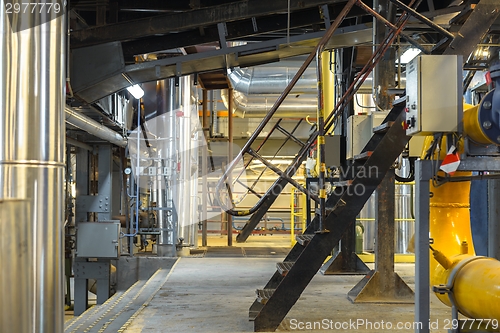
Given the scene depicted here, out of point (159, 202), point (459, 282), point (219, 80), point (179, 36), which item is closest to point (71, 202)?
point (159, 202)

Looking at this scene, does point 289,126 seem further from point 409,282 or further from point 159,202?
point 409,282

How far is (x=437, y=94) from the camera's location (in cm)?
326

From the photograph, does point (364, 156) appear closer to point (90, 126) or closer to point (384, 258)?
point (384, 258)

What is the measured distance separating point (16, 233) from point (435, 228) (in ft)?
9.66

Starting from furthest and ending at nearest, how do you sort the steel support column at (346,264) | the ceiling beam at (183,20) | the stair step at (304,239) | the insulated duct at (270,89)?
1. the insulated duct at (270,89)
2. the steel support column at (346,264)
3. the ceiling beam at (183,20)
4. the stair step at (304,239)

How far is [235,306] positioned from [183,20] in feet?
9.54

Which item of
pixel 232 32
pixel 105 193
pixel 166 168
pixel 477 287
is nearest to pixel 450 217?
pixel 477 287

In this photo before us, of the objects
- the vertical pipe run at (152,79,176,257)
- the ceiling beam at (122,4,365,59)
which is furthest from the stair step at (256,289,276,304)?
the vertical pipe run at (152,79,176,257)

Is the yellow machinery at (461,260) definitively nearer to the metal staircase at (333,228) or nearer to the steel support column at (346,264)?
the metal staircase at (333,228)

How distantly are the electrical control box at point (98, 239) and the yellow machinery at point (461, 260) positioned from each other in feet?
19.7

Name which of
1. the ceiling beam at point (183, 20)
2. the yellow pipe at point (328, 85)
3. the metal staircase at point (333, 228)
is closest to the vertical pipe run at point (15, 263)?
the metal staircase at point (333, 228)

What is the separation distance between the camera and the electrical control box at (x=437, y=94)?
3.24 meters

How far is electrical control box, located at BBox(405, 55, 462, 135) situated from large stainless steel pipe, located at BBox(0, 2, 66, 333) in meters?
2.11

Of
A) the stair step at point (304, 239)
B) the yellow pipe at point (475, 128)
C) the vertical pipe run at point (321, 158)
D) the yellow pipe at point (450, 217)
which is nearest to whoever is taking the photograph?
the yellow pipe at point (475, 128)
